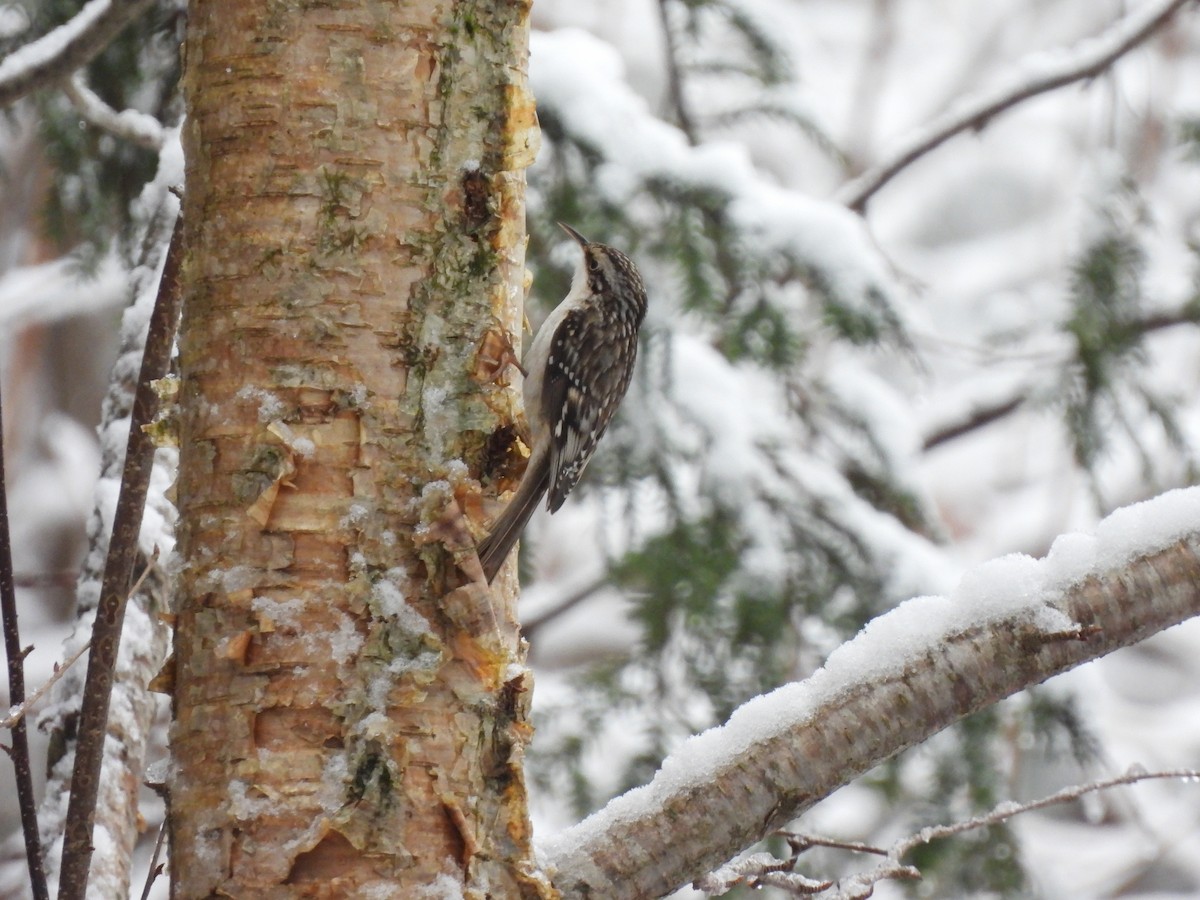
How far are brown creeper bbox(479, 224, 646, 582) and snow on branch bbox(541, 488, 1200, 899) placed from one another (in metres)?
1.47

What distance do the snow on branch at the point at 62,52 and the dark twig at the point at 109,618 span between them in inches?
24.0

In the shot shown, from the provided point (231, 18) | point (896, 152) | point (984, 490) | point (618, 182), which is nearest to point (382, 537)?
point (231, 18)

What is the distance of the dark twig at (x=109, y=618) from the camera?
1581 millimetres

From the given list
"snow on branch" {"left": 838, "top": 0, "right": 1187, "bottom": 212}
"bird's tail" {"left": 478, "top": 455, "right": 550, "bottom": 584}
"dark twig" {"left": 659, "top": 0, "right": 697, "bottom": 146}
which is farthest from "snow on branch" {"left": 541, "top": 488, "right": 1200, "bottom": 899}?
"snow on branch" {"left": 838, "top": 0, "right": 1187, "bottom": 212}

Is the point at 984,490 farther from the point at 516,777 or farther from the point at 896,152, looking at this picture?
the point at 516,777

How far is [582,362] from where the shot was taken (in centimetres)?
348

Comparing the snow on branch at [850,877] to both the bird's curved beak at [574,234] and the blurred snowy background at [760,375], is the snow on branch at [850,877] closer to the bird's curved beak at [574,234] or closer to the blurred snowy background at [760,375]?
the blurred snowy background at [760,375]

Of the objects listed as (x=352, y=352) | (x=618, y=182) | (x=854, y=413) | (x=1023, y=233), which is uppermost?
(x=1023, y=233)

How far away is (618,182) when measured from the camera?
10.6ft

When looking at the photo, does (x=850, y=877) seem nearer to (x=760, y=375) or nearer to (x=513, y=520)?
(x=513, y=520)

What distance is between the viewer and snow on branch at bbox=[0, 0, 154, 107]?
2199mm

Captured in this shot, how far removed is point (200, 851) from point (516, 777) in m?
0.38

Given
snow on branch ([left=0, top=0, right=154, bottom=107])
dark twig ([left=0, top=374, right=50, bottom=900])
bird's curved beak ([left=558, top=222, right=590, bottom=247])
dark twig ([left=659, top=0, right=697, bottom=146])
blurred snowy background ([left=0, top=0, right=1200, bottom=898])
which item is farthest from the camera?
dark twig ([left=659, top=0, right=697, bottom=146])

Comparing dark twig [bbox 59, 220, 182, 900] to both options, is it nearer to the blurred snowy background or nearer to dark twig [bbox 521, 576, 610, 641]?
the blurred snowy background
